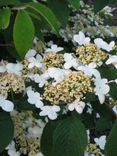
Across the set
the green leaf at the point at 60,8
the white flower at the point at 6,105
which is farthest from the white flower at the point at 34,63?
the green leaf at the point at 60,8

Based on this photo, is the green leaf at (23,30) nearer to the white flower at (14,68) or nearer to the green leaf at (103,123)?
the white flower at (14,68)

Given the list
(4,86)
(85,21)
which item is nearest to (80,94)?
(4,86)

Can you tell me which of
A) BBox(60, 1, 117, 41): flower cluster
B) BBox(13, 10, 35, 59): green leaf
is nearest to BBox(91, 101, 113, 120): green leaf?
BBox(13, 10, 35, 59): green leaf

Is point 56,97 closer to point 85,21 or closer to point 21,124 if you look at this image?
point 21,124

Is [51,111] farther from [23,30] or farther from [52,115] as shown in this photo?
[23,30]

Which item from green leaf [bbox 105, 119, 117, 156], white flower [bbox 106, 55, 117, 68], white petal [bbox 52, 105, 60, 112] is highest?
white flower [bbox 106, 55, 117, 68]

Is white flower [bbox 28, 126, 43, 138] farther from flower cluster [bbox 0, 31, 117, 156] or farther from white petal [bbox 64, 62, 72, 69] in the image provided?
white petal [bbox 64, 62, 72, 69]

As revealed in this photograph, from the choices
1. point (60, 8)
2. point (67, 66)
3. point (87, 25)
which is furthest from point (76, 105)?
point (87, 25)
